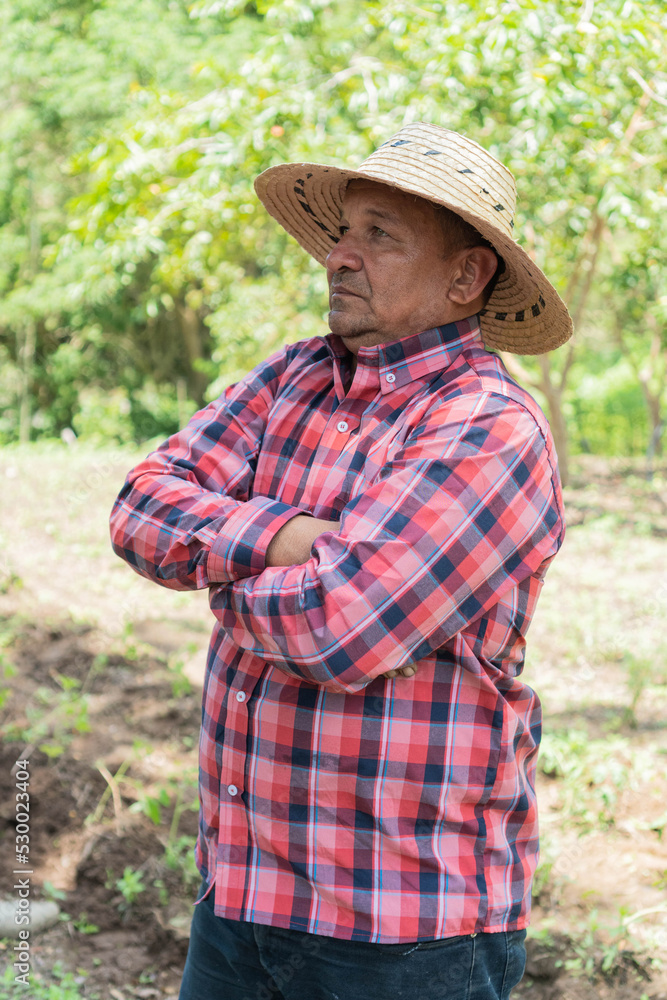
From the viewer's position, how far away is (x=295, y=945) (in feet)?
4.63

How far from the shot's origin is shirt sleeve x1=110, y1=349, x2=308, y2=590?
4.65ft

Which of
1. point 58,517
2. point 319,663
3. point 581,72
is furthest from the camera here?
point 58,517

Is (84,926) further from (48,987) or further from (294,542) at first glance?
(294,542)

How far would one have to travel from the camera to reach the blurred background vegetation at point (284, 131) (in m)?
3.95

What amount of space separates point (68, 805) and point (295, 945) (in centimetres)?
203

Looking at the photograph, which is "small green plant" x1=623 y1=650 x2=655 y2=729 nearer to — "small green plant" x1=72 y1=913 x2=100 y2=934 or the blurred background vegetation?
the blurred background vegetation

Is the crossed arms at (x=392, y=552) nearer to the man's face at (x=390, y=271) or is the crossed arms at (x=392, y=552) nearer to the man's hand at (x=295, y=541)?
the man's hand at (x=295, y=541)

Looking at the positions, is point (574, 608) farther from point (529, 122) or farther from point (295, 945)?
point (295, 945)

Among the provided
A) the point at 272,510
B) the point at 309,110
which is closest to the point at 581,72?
the point at 309,110

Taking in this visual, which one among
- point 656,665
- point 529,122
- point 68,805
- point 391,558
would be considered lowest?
point 68,805

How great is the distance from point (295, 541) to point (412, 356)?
1.21ft

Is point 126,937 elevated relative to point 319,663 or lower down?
lower down

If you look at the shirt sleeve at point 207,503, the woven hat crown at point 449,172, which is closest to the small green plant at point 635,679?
the shirt sleeve at point 207,503

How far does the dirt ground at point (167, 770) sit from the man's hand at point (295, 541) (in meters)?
1.76
